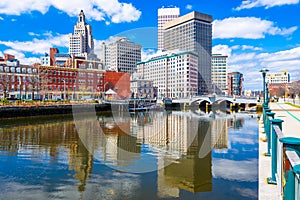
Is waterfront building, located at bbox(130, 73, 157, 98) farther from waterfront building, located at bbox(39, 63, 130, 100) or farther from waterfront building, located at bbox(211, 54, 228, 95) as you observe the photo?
waterfront building, located at bbox(211, 54, 228, 95)

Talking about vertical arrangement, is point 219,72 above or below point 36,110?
above

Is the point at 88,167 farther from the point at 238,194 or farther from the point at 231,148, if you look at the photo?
the point at 231,148

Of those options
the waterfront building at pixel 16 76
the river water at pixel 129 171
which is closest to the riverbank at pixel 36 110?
the river water at pixel 129 171

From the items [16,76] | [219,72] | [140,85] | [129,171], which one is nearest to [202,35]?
[219,72]

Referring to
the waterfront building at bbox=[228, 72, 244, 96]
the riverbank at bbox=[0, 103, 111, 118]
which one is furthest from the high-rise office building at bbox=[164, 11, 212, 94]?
the riverbank at bbox=[0, 103, 111, 118]

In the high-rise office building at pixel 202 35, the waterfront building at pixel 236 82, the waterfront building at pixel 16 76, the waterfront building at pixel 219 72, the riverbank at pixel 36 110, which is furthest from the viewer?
the waterfront building at pixel 236 82

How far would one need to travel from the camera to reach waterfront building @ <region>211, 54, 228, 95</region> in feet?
527

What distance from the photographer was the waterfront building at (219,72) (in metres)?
161

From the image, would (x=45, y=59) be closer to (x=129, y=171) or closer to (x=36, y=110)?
(x=36, y=110)

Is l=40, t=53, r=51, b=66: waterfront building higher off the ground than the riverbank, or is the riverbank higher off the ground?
l=40, t=53, r=51, b=66: waterfront building

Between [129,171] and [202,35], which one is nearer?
[129,171]

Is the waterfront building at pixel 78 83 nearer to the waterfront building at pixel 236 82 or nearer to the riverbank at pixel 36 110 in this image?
the riverbank at pixel 36 110

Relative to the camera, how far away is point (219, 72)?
163 m

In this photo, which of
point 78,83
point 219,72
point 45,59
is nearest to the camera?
point 78,83
